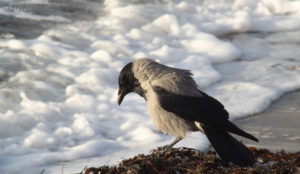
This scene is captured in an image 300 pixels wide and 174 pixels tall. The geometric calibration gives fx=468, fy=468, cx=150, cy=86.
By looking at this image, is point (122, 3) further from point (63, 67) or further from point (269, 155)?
point (269, 155)

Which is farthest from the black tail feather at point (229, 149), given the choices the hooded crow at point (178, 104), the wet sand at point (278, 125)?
the wet sand at point (278, 125)

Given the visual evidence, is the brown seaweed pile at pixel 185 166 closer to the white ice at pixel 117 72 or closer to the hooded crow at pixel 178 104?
the hooded crow at pixel 178 104

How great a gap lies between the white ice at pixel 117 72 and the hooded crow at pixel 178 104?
0.80 metres

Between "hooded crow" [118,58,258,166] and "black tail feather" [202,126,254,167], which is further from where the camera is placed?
"hooded crow" [118,58,258,166]

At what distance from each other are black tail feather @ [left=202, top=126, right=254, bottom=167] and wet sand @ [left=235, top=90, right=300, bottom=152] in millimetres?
996

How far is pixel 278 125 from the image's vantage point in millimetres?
5320

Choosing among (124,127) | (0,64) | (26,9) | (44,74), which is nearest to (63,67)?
(44,74)


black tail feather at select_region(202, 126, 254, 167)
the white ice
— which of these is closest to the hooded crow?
black tail feather at select_region(202, 126, 254, 167)

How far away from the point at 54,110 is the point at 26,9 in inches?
175

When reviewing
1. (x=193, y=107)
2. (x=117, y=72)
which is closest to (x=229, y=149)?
(x=193, y=107)

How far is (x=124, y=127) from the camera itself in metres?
5.47

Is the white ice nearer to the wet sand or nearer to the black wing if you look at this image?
the wet sand

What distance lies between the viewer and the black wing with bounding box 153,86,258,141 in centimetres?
394

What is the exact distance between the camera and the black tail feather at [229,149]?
3.50m
